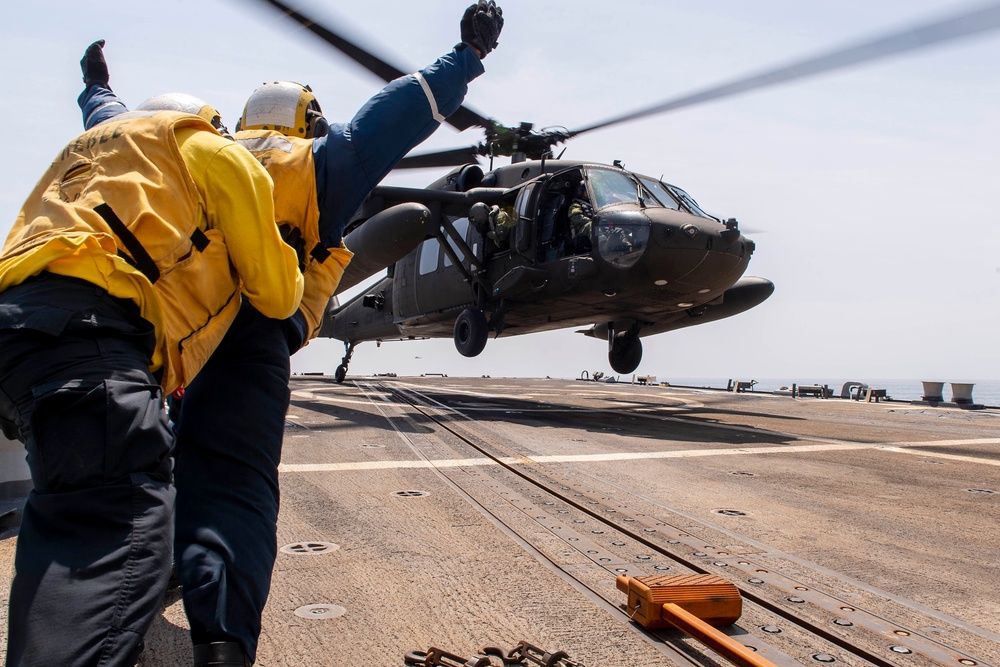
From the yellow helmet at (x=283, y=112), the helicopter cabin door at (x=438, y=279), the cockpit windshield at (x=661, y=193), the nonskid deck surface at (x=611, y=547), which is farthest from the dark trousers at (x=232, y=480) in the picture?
the helicopter cabin door at (x=438, y=279)

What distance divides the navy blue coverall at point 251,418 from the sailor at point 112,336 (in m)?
0.19

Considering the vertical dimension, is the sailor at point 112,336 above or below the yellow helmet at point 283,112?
below

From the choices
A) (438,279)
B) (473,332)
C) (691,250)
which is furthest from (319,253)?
(438,279)

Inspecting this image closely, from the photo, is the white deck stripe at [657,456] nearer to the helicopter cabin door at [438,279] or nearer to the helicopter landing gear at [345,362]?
the helicopter cabin door at [438,279]

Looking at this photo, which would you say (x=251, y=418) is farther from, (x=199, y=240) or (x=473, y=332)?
(x=473, y=332)

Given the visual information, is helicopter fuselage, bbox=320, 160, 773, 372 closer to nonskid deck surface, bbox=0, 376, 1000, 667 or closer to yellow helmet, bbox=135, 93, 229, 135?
nonskid deck surface, bbox=0, 376, 1000, 667

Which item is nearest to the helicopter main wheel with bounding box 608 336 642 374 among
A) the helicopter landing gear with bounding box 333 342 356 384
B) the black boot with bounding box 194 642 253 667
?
the helicopter landing gear with bounding box 333 342 356 384

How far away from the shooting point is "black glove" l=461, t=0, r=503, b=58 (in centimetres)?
236

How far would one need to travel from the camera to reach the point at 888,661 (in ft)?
6.39

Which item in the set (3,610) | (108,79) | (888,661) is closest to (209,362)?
(3,610)

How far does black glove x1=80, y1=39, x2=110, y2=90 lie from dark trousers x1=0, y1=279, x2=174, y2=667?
1650mm

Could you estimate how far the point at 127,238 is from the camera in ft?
4.92

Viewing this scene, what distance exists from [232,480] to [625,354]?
10.6 m

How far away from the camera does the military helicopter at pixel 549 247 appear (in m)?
9.09
